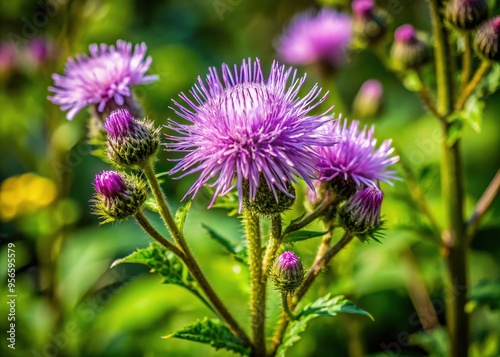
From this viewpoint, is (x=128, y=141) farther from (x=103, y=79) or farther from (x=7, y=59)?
(x=7, y=59)

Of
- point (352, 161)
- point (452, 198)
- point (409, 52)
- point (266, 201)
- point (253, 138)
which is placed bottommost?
point (452, 198)

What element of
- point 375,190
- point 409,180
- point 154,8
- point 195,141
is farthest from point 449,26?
point 154,8

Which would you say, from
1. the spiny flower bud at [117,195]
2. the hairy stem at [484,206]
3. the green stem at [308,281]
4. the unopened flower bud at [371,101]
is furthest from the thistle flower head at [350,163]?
the unopened flower bud at [371,101]

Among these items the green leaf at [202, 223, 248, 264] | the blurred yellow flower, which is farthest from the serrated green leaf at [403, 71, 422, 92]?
the blurred yellow flower

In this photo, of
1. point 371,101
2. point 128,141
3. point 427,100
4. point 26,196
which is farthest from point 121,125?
point 26,196

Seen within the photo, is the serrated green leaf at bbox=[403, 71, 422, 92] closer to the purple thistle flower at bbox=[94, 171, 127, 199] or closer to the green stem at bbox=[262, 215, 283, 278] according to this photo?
the green stem at bbox=[262, 215, 283, 278]

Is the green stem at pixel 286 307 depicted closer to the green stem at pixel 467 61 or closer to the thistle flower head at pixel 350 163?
the thistle flower head at pixel 350 163
